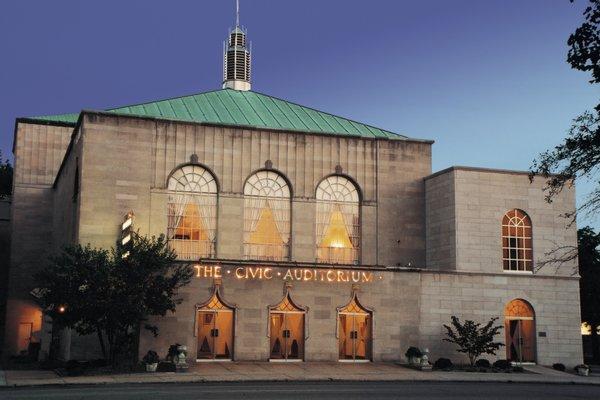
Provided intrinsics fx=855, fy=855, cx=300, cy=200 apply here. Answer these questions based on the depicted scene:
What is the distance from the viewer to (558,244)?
156 ft

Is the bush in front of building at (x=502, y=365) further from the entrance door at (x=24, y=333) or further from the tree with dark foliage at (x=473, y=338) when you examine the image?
the entrance door at (x=24, y=333)

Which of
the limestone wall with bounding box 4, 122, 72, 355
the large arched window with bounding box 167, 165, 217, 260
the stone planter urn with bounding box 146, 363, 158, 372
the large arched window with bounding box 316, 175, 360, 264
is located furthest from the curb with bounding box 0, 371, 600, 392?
the limestone wall with bounding box 4, 122, 72, 355

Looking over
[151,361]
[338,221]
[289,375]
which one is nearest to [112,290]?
[151,361]


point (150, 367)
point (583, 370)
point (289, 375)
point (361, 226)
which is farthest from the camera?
point (361, 226)

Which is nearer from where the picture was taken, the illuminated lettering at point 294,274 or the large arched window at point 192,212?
the illuminated lettering at point 294,274

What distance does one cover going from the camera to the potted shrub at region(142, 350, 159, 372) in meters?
35.9

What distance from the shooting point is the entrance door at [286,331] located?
138 feet

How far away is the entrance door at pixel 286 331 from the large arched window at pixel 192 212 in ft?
18.9

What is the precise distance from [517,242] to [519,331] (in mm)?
4917

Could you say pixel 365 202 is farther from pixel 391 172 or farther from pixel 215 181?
pixel 215 181

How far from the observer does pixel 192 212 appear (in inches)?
1818

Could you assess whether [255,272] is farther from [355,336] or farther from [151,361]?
[151,361]

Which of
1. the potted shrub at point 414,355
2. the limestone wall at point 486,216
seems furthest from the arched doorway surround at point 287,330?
the limestone wall at point 486,216

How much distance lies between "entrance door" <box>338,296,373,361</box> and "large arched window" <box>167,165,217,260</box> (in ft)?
26.5
